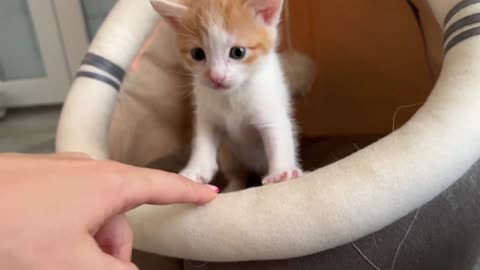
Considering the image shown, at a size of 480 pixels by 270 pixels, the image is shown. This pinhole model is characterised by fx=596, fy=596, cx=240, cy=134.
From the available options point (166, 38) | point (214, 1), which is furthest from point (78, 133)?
point (166, 38)

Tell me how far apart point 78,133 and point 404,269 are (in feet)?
1.70

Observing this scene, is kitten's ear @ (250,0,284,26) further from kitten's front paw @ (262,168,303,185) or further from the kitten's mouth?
kitten's front paw @ (262,168,303,185)

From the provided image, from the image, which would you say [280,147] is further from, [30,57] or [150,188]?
[30,57]

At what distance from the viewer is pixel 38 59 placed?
2201 mm

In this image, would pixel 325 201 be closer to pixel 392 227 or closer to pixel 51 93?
pixel 392 227

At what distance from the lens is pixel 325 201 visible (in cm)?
65

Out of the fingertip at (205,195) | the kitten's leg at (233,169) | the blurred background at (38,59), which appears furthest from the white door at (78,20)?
Result: the fingertip at (205,195)

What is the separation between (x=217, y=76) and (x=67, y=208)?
414mm

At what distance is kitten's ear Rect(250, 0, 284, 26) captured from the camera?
0.89 metres

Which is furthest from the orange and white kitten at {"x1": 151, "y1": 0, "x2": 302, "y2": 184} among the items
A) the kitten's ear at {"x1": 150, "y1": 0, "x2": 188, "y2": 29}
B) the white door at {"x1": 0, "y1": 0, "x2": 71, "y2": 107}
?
the white door at {"x1": 0, "y1": 0, "x2": 71, "y2": 107}

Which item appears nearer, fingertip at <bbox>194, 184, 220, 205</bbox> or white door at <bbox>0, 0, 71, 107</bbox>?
fingertip at <bbox>194, 184, 220, 205</bbox>

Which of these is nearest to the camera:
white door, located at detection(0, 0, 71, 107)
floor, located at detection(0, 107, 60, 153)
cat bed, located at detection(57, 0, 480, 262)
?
cat bed, located at detection(57, 0, 480, 262)

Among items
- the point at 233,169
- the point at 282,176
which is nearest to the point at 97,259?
the point at 282,176

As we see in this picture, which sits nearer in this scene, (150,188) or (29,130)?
(150,188)
